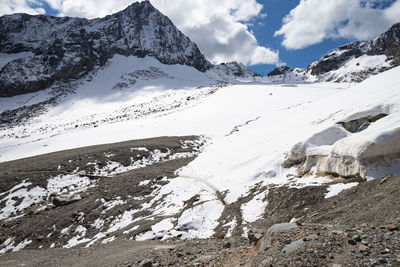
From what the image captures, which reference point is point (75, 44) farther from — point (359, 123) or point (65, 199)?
point (359, 123)

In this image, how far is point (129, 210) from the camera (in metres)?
15.5

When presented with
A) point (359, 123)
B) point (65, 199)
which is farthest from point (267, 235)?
point (65, 199)

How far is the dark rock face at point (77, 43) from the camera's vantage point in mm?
92375

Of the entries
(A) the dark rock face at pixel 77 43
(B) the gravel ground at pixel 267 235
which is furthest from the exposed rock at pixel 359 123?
(A) the dark rock face at pixel 77 43

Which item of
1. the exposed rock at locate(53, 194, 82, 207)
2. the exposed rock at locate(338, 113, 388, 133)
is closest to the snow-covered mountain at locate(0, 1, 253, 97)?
the exposed rock at locate(53, 194, 82, 207)

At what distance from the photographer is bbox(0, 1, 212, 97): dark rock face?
303ft

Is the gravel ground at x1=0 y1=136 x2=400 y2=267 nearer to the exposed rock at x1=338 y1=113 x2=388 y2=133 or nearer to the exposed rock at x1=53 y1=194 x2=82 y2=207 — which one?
the exposed rock at x1=53 y1=194 x2=82 y2=207

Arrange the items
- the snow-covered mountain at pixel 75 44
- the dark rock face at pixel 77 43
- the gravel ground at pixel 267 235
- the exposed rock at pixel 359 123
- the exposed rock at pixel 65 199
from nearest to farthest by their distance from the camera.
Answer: the gravel ground at pixel 267 235
the exposed rock at pixel 359 123
the exposed rock at pixel 65 199
the dark rock face at pixel 77 43
the snow-covered mountain at pixel 75 44

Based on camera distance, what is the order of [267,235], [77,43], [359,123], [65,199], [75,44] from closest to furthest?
[267,235] → [359,123] → [65,199] → [75,44] → [77,43]

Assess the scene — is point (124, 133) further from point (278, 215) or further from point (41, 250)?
point (278, 215)

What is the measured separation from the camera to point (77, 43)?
109 m

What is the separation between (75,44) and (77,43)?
4.34 feet

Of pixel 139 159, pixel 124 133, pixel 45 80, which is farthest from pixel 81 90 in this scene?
pixel 139 159

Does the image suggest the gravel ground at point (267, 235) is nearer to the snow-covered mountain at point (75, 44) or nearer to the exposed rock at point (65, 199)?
the exposed rock at point (65, 199)
